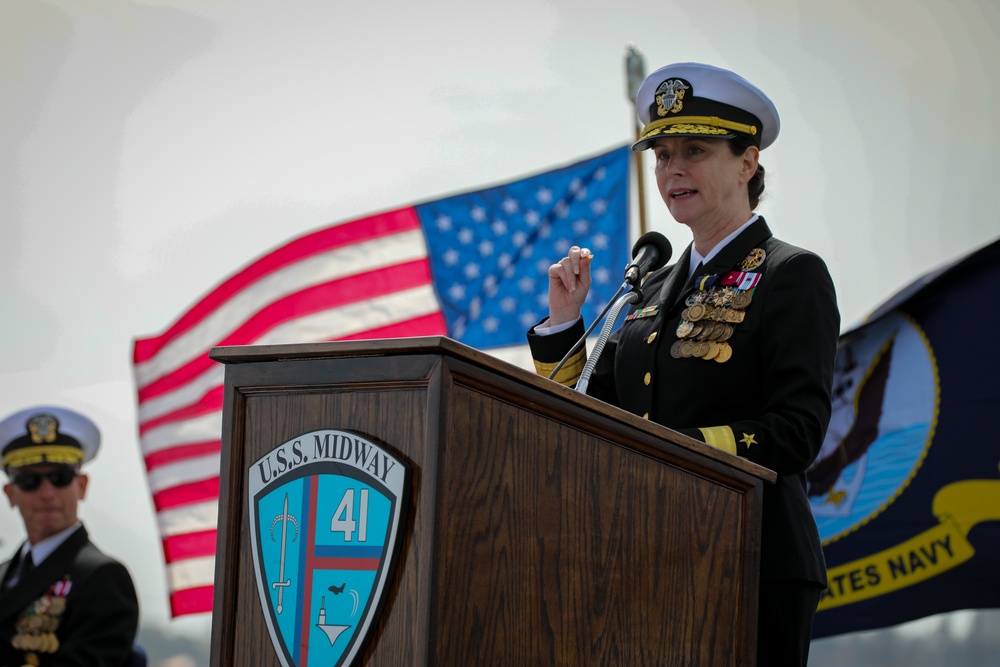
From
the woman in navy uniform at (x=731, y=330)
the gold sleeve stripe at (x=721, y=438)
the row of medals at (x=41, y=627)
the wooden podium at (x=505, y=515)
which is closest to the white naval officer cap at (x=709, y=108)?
the woman in navy uniform at (x=731, y=330)

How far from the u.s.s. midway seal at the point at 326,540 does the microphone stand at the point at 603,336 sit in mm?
652

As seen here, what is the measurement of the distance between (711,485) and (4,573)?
209 inches

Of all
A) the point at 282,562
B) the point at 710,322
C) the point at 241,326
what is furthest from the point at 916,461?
the point at 282,562

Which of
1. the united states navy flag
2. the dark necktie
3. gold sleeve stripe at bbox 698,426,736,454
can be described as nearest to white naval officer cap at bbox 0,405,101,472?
the dark necktie

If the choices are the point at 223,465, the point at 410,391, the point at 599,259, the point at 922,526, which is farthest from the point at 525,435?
the point at 599,259

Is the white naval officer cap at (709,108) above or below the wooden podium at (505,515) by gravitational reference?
above

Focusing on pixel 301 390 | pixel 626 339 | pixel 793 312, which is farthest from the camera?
pixel 626 339

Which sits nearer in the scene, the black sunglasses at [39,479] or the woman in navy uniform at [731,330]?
the woman in navy uniform at [731,330]

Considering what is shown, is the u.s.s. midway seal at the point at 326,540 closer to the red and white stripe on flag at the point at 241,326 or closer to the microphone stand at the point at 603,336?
the microphone stand at the point at 603,336

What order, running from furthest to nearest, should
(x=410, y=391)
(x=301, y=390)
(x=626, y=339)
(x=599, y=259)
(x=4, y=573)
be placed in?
(x=599, y=259)
(x=4, y=573)
(x=626, y=339)
(x=301, y=390)
(x=410, y=391)

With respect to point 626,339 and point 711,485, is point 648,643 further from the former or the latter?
point 626,339

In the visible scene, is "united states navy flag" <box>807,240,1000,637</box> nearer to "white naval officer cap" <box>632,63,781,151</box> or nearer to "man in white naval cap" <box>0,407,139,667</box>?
"white naval officer cap" <box>632,63,781,151</box>

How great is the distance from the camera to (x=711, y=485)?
1.86 meters

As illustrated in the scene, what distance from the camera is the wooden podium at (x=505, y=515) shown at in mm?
1473
